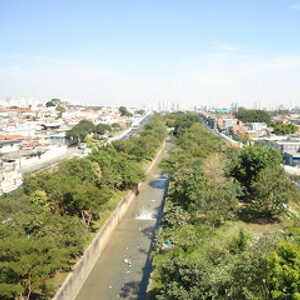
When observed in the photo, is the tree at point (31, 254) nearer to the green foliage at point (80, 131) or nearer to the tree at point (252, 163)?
the tree at point (252, 163)

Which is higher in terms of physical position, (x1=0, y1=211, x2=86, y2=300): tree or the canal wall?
(x1=0, y1=211, x2=86, y2=300): tree

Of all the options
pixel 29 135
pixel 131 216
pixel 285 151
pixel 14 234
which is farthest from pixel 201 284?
pixel 29 135

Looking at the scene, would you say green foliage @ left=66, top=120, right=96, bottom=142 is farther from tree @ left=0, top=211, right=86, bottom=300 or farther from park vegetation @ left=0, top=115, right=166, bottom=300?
tree @ left=0, top=211, right=86, bottom=300

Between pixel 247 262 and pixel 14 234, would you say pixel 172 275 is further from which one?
pixel 14 234

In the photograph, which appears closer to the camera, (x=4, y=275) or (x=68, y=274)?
(x=4, y=275)

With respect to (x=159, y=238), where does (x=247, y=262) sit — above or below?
above

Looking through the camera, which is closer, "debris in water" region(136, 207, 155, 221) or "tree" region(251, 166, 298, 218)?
"tree" region(251, 166, 298, 218)

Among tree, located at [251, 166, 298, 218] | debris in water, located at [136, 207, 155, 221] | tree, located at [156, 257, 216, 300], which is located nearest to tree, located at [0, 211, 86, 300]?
tree, located at [156, 257, 216, 300]
